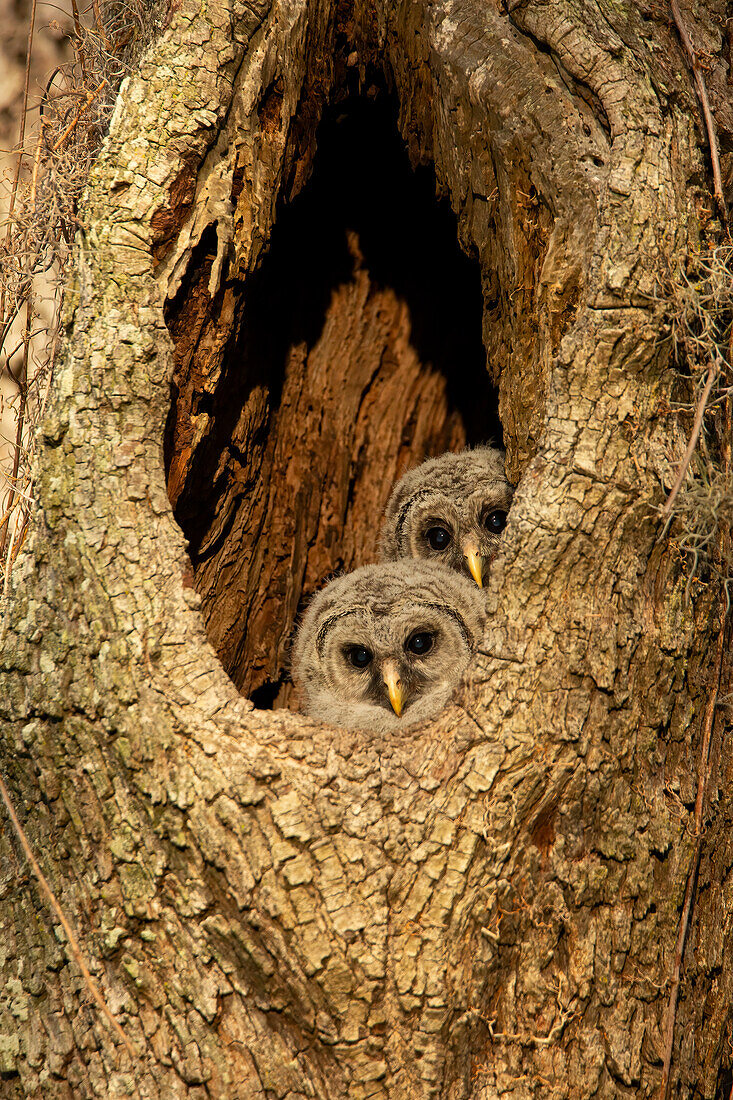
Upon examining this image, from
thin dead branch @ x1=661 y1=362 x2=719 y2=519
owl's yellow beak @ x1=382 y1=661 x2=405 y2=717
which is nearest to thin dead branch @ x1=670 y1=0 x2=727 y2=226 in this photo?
thin dead branch @ x1=661 y1=362 x2=719 y2=519

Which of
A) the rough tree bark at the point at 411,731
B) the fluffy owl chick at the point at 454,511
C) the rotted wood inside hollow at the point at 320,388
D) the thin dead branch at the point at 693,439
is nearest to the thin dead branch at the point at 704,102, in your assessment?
the rough tree bark at the point at 411,731

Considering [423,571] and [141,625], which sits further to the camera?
[423,571]

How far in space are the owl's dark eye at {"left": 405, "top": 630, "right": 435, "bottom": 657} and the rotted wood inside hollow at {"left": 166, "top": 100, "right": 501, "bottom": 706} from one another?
80 centimetres

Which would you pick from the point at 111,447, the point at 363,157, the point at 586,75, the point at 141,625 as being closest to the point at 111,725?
the point at 141,625

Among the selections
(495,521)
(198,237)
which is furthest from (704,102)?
(495,521)

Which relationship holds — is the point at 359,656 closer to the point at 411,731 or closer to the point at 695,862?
the point at 411,731

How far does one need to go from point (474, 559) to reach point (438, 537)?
0.32 metres

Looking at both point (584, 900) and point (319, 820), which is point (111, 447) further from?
point (584, 900)

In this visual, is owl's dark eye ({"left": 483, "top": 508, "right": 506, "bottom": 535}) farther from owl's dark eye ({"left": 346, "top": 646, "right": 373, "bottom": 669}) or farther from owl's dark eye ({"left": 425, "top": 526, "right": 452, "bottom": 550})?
owl's dark eye ({"left": 346, "top": 646, "right": 373, "bottom": 669})

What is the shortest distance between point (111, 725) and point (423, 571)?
5.09 ft

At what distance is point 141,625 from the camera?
224cm

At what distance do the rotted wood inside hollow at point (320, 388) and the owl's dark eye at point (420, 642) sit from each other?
80 centimetres

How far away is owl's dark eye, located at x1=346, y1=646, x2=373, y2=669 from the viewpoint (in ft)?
10.5

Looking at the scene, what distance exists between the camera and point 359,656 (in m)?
3.24
